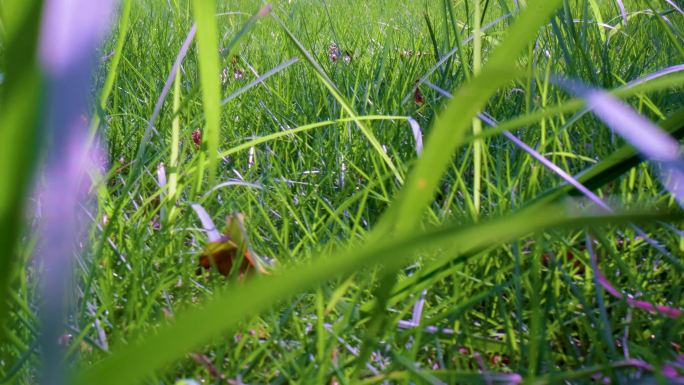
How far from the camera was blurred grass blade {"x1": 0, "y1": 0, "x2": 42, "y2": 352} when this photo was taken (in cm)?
22

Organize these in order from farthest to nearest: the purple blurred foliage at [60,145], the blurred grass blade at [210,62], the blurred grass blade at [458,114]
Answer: the blurred grass blade at [210,62]
the blurred grass blade at [458,114]
the purple blurred foliage at [60,145]

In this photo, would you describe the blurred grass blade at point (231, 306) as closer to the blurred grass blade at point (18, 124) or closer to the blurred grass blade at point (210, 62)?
the blurred grass blade at point (18, 124)

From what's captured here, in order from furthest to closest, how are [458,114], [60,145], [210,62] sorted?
[210,62] < [458,114] < [60,145]

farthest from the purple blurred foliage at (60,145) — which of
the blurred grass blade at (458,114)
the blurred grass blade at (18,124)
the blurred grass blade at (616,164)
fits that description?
the blurred grass blade at (616,164)

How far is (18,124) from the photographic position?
240 mm

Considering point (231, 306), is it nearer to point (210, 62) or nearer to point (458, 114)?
point (458, 114)

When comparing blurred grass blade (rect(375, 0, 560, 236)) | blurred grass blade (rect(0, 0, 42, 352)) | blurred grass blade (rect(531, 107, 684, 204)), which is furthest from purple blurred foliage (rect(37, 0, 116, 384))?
blurred grass blade (rect(531, 107, 684, 204))

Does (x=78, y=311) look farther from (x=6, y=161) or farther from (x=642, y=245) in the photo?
(x=642, y=245)

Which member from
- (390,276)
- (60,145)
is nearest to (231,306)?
(60,145)

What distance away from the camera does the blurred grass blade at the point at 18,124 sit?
0.22 meters

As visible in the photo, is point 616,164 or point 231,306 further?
point 616,164

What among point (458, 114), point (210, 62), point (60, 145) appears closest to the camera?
point (60, 145)

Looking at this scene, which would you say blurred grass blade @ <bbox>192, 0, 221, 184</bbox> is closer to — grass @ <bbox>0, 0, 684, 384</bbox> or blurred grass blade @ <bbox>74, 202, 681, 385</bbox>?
grass @ <bbox>0, 0, 684, 384</bbox>

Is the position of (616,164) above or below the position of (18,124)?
below
